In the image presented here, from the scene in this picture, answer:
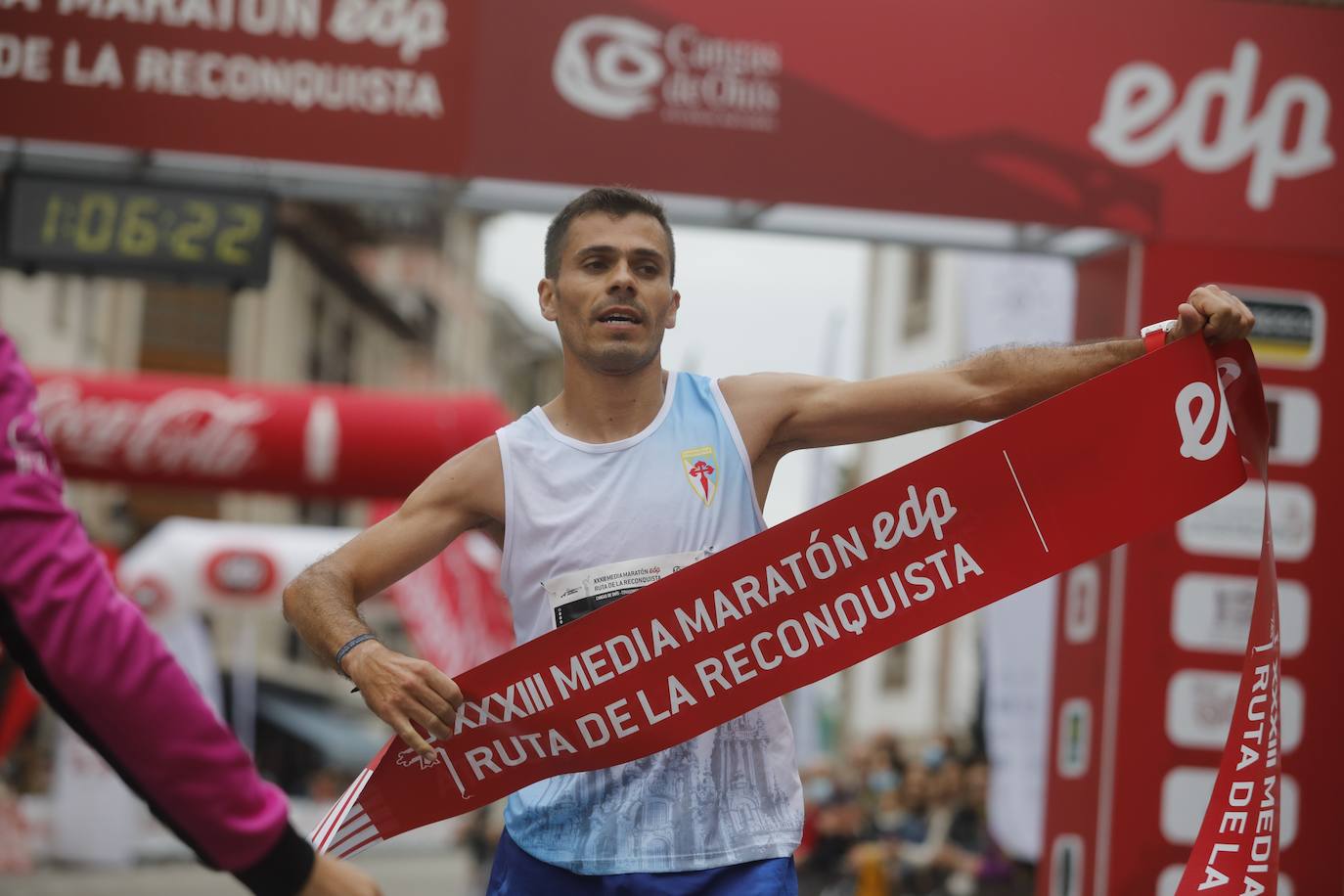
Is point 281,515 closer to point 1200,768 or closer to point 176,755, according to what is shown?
point 1200,768

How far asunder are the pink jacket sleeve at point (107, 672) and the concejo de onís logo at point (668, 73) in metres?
4.73

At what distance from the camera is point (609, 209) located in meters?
3.88

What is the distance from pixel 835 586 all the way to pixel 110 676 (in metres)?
2.00

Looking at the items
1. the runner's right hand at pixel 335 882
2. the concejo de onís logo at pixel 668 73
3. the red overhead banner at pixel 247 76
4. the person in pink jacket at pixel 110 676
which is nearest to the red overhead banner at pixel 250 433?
the red overhead banner at pixel 247 76

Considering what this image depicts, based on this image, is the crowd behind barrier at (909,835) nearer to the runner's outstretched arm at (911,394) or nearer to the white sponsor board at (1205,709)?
the white sponsor board at (1205,709)

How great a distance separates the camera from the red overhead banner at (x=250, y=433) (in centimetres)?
1131

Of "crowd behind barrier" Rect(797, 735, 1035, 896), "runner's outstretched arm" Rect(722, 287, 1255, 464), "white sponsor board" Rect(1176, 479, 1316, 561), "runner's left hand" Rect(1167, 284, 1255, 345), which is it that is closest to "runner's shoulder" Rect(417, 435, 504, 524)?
"runner's outstretched arm" Rect(722, 287, 1255, 464)

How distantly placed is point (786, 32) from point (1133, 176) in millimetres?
1415

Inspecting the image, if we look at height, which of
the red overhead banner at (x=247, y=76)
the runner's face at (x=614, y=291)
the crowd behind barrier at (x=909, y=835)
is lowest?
the crowd behind barrier at (x=909, y=835)

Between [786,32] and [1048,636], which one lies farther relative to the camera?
[1048,636]

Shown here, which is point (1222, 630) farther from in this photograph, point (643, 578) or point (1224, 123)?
point (643, 578)

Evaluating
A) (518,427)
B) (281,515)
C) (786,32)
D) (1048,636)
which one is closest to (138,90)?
(786,32)

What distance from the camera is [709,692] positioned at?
12.4 ft

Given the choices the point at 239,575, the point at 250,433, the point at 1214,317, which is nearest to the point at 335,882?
the point at 1214,317
